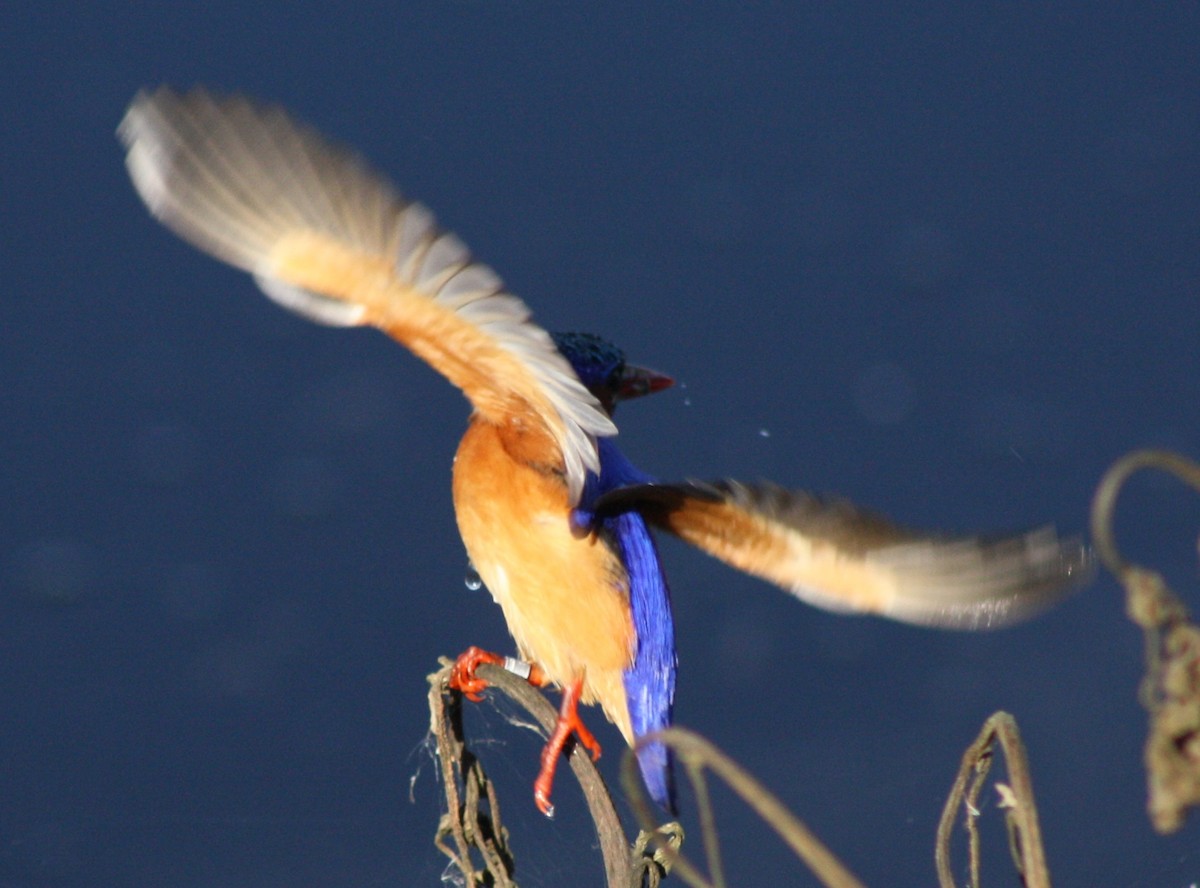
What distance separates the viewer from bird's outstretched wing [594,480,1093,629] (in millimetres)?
923

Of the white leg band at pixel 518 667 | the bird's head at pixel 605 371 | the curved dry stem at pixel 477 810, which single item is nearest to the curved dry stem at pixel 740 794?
the curved dry stem at pixel 477 810

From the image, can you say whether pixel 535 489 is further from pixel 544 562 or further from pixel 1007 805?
pixel 1007 805

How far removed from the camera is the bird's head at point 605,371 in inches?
54.0

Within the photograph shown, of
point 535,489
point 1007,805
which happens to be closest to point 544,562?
point 535,489

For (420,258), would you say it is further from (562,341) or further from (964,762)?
(964,762)

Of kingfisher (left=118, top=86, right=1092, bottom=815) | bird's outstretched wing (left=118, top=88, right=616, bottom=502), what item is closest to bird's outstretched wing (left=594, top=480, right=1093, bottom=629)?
kingfisher (left=118, top=86, right=1092, bottom=815)

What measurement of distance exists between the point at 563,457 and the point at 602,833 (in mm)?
341

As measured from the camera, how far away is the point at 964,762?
78 cm

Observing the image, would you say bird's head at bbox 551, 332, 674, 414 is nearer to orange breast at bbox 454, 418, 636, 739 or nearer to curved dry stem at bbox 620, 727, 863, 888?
orange breast at bbox 454, 418, 636, 739

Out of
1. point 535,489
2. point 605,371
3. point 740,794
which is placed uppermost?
point 605,371

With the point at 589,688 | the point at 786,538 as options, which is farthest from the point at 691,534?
the point at 589,688

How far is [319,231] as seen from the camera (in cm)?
107

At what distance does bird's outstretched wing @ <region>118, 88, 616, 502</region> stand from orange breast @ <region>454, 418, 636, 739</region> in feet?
0.39

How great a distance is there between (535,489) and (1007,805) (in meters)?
0.54
